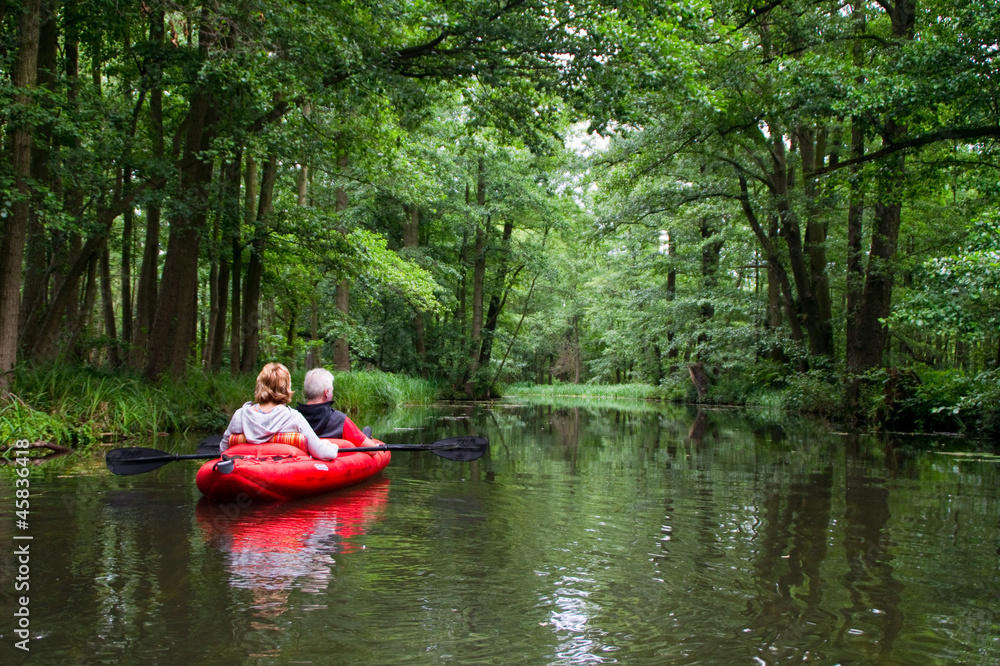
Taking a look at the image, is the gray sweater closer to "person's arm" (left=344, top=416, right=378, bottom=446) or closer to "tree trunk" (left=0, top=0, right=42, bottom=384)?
"person's arm" (left=344, top=416, right=378, bottom=446)

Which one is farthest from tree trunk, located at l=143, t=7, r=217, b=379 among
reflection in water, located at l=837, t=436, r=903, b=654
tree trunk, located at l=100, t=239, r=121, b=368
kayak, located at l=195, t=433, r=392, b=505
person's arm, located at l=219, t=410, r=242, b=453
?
reflection in water, located at l=837, t=436, r=903, b=654

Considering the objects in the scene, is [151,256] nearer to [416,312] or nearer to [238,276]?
[238,276]

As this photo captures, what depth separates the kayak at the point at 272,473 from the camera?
5359 millimetres

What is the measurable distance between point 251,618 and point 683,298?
25584mm

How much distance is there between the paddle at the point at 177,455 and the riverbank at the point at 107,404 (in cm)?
283

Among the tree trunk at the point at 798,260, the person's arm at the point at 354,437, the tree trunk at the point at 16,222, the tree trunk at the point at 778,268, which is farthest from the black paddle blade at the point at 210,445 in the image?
the tree trunk at the point at 778,268

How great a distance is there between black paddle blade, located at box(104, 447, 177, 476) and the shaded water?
0.20 metres

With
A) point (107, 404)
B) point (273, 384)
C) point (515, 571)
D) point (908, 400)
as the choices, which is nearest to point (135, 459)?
point (273, 384)

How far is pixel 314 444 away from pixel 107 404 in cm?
526

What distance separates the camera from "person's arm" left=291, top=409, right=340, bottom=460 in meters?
6.05

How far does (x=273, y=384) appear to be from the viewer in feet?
19.2

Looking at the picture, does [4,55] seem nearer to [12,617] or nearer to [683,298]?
[12,617]

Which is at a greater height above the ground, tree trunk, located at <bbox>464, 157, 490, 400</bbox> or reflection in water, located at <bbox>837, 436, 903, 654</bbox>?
tree trunk, located at <bbox>464, 157, 490, 400</bbox>

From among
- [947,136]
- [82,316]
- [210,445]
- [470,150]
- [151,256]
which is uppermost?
[470,150]
